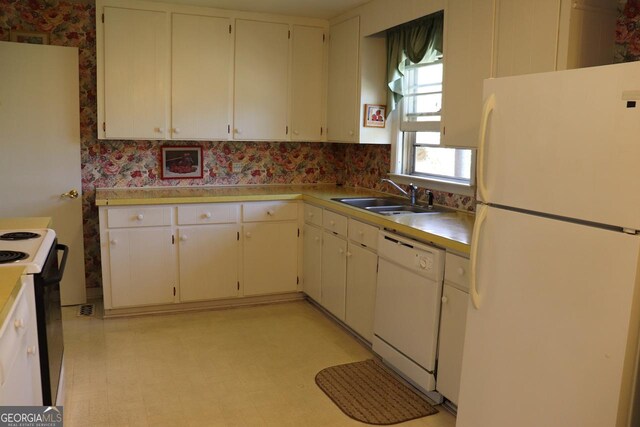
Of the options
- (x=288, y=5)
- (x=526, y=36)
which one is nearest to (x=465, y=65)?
(x=526, y=36)

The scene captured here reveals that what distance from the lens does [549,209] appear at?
1.87 metres

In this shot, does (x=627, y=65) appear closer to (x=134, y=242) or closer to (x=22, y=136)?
(x=134, y=242)

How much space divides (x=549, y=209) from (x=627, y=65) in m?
0.49

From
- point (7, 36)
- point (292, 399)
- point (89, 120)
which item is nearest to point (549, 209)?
point (292, 399)

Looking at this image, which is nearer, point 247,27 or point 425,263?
point 425,263

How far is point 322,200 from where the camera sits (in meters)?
4.06

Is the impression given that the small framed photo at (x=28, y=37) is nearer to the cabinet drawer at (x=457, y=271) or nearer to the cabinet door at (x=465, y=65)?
the cabinet door at (x=465, y=65)

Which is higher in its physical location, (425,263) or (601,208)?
(601,208)

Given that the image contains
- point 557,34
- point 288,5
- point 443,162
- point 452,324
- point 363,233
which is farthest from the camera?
point 288,5

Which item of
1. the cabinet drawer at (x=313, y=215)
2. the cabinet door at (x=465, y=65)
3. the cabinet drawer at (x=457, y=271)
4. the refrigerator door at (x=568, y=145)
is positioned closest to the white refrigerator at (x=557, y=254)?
the refrigerator door at (x=568, y=145)

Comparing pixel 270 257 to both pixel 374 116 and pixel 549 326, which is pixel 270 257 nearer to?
pixel 374 116

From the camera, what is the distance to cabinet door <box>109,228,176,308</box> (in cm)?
398

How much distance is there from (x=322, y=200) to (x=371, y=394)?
1.52m

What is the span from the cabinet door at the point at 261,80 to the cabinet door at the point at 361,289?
1.41 meters
